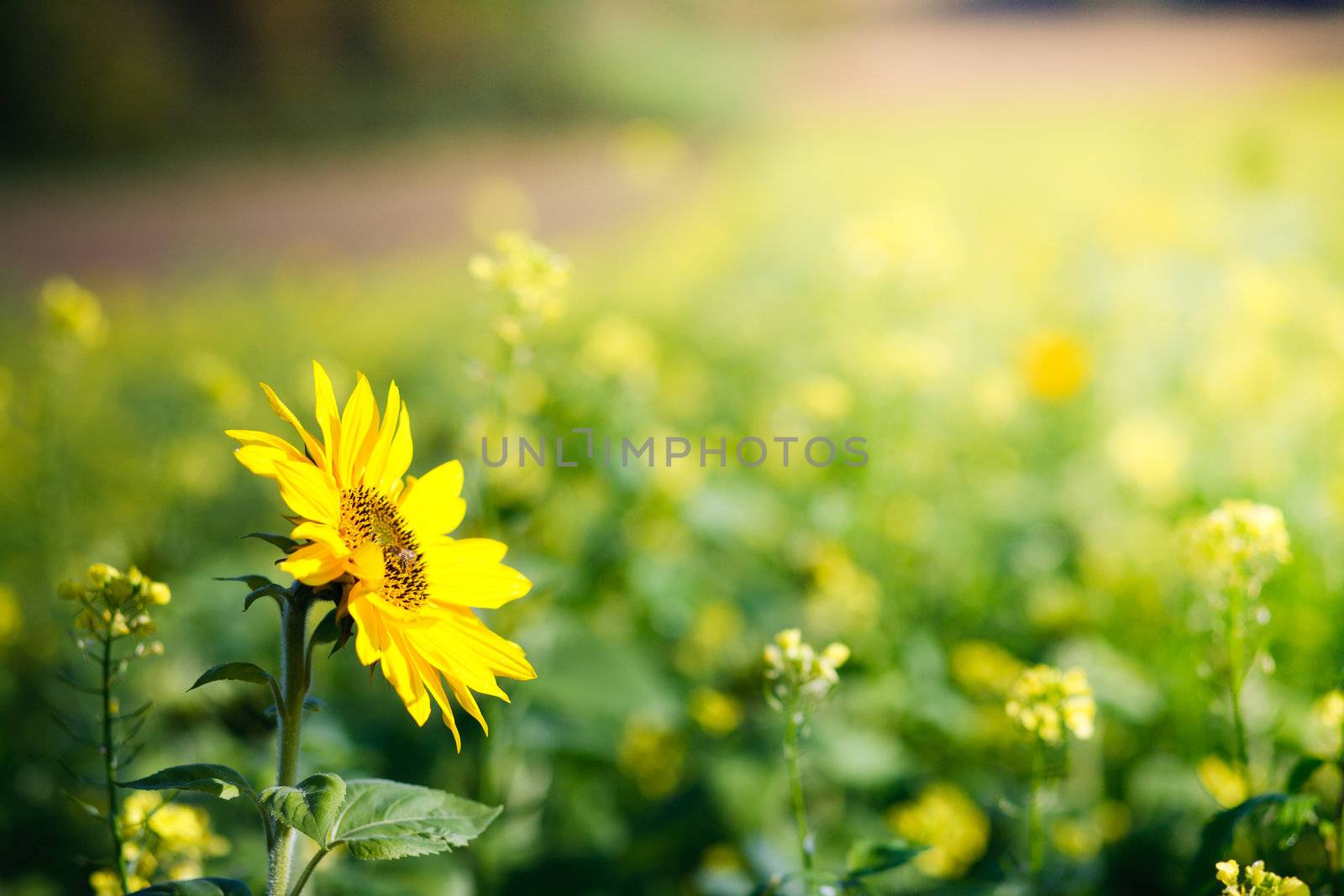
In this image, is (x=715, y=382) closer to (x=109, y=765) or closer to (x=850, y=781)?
(x=850, y=781)

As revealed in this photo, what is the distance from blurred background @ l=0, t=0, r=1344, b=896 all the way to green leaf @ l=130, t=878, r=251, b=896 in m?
0.31

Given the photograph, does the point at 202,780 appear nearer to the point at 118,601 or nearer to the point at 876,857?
the point at 118,601

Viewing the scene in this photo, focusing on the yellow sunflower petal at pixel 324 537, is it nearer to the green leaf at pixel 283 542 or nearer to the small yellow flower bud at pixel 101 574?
the green leaf at pixel 283 542

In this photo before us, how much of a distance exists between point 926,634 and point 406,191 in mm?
3564

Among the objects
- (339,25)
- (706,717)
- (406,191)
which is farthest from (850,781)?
(339,25)

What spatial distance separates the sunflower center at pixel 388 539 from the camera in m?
0.61

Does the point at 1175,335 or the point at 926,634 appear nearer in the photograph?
the point at 926,634

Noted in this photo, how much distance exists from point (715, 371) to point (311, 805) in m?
2.18

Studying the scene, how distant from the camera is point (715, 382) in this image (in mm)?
2582

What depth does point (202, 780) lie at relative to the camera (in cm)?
59

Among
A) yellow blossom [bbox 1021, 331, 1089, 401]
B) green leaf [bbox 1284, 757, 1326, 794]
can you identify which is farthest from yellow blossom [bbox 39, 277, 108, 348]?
yellow blossom [bbox 1021, 331, 1089, 401]

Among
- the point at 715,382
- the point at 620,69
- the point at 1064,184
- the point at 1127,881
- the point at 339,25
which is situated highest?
the point at 339,25

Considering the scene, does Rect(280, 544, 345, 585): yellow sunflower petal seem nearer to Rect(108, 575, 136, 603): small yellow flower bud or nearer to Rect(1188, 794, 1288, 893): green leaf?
Rect(108, 575, 136, 603): small yellow flower bud

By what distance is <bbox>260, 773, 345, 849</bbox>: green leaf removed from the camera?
1.80 feet
